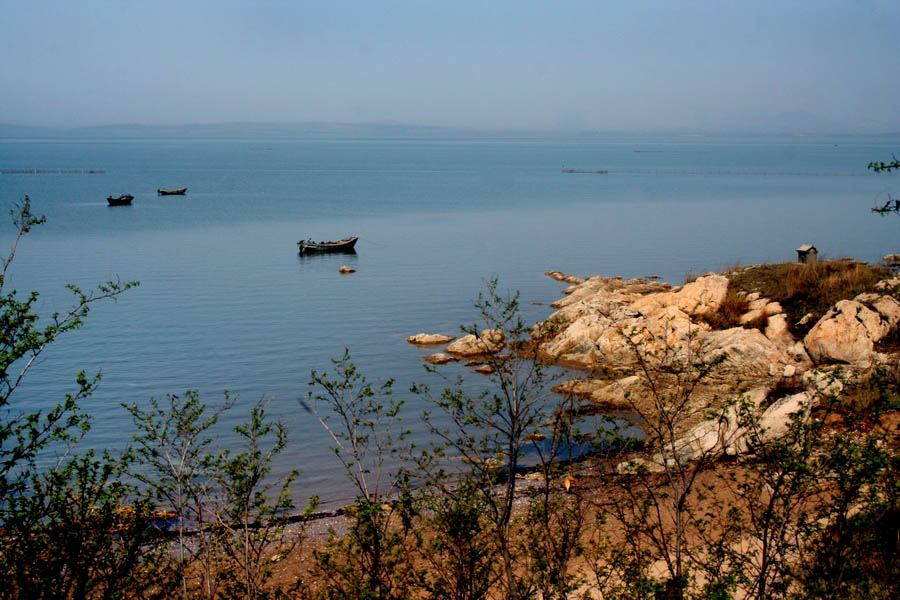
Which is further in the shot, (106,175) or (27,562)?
(106,175)

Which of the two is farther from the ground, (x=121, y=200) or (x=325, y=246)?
(x=121, y=200)

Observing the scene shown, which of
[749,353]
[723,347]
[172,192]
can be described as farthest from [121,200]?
[749,353]

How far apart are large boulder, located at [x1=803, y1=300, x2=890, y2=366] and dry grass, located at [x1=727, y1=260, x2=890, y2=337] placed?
1992mm

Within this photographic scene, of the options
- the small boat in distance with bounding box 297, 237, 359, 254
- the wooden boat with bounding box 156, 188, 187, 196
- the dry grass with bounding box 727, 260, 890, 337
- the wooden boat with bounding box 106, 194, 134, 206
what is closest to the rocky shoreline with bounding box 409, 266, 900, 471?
the dry grass with bounding box 727, 260, 890, 337

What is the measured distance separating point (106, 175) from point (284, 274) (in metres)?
94.3

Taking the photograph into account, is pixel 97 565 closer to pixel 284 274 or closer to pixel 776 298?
pixel 776 298

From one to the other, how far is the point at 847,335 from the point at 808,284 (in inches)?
257

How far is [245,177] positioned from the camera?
414 ft

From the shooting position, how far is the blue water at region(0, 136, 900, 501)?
2739 cm

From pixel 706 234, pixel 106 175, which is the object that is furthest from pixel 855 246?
pixel 106 175

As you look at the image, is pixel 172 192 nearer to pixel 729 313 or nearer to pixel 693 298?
pixel 693 298

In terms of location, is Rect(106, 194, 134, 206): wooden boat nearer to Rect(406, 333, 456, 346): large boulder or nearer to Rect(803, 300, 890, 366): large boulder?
Rect(406, 333, 456, 346): large boulder

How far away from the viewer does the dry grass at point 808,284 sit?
91.7 feet

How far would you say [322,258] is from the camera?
174ft
